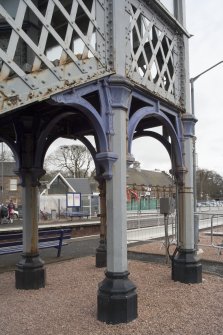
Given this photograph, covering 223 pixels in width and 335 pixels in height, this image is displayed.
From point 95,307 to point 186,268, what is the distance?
2.22 metres

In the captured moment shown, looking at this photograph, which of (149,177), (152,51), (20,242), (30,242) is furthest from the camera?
(149,177)

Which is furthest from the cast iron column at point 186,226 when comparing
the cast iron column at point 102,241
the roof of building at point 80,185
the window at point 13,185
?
the window at point 13,185

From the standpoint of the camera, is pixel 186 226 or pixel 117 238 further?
pixel 186 226

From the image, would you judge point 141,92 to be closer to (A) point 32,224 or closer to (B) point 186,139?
(B) point 186,139

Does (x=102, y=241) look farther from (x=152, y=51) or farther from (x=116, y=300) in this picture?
(x=152, y=51)

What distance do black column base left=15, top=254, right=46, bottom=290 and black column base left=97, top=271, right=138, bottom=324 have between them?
2.19 metres

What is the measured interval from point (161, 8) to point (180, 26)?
825 mm

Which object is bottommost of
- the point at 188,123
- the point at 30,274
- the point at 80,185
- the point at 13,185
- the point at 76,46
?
the point at 30,274

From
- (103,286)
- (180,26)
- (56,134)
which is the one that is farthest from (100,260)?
(180,26)

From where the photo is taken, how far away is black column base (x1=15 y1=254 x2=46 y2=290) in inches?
283

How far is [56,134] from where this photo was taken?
8.52m

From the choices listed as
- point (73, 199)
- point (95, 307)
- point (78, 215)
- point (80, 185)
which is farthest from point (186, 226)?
point (80, 185)

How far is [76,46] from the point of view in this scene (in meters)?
5.61

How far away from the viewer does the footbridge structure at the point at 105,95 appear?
4520 millimetres
